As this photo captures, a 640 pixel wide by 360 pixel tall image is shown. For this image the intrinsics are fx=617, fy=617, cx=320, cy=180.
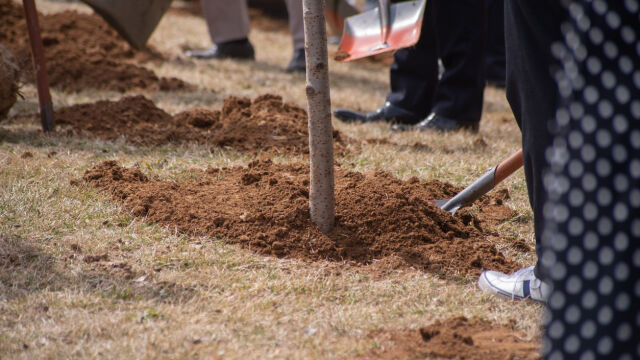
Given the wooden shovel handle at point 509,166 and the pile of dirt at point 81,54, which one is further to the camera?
the pile of dirt at point 81,54

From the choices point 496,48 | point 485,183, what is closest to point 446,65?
point 485,183

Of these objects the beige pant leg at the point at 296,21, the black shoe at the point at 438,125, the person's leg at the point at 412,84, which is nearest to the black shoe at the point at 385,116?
the person's leg at the point at 412,84

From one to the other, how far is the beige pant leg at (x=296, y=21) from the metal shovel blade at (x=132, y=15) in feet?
5.34

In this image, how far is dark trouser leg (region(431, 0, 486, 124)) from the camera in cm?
404

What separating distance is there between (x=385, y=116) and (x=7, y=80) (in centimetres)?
249

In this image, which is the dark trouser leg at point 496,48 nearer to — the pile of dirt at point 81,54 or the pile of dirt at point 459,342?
the pile of dirt at point 81,54

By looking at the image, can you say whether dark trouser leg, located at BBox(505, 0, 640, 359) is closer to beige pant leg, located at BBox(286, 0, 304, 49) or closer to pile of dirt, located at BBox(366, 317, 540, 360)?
pile of dirt, located at BBox(366, 317, 540, 360)

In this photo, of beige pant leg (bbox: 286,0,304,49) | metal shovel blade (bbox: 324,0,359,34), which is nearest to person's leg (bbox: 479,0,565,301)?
beige pant leg (bbox: 286,0,304,49)

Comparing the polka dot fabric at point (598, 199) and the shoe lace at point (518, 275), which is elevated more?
the polka dot fabric at point (598, 199)

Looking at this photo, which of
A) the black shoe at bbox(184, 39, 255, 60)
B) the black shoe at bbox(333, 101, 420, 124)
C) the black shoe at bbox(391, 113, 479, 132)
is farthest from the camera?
the black shoe at bbox(184, 39, 255, 60)

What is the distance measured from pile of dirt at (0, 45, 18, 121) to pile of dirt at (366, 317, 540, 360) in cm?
282

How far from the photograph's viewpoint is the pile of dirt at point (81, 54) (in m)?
5.22

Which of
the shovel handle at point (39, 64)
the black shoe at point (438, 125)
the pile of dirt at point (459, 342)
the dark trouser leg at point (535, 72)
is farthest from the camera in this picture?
the black shoe at point (438, 125)

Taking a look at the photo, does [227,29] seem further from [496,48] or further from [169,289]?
[169,289]
